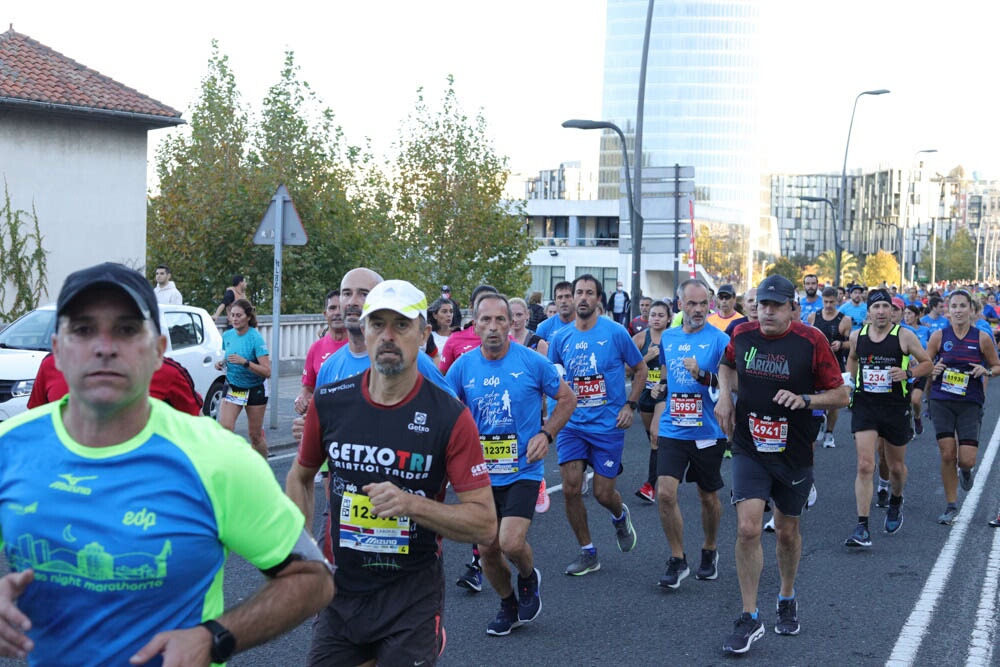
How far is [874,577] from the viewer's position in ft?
26.7

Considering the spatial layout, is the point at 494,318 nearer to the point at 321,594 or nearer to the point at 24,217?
the point at 321,594

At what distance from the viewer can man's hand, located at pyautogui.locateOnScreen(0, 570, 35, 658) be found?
6.92 feet

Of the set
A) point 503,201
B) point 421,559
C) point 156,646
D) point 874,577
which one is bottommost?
point 874,577

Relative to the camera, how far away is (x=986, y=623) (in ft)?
22.4

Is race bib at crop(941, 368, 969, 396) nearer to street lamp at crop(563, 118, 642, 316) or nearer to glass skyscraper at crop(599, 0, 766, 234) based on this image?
street lamp at crop(563, 118, 642, 316)

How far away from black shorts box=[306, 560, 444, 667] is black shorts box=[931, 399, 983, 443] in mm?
8175

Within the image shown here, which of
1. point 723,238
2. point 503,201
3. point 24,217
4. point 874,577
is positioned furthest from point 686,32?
point 874,577

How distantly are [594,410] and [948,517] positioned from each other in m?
3.97

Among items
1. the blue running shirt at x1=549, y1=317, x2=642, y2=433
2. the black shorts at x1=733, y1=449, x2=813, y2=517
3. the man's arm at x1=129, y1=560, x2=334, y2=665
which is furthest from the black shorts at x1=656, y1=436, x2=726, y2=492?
the man's arm at x1=129, y1=560, x2=334, y2=665

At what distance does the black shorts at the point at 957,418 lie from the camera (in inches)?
427

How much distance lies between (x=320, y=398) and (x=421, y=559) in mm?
659

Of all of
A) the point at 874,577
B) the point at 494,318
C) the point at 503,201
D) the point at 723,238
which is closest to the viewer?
the point at 494,318

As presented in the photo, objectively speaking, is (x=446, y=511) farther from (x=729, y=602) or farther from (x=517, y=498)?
(x=729, y=602)

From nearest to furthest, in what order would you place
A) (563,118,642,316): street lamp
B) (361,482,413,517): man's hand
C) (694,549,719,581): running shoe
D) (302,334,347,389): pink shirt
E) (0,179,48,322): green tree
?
1. (361,482,413,517): man's hand
2. (302,334,347,389): pink shirt
3. (694,549,719,581): running shoe
4. (563,118,642,316): street lamp
5. (0,179,48,322): green tree
